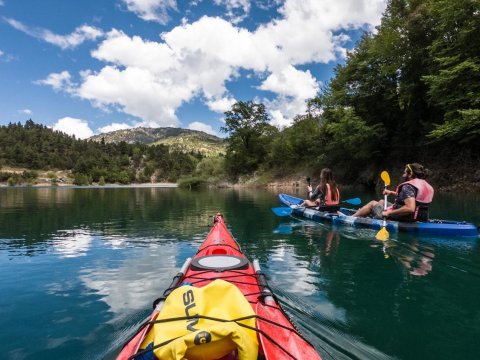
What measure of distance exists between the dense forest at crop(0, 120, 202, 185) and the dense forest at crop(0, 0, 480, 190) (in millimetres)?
63485

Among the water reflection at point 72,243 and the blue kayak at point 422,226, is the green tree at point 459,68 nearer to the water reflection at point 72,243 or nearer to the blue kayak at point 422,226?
the blue kayak at point 422,226

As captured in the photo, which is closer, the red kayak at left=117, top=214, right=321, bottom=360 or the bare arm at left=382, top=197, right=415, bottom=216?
the red kayak at left=117, top=214, right=321, bottom=360

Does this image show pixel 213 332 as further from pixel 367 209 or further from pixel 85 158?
pixel 85 158

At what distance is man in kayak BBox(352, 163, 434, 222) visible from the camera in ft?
30.0

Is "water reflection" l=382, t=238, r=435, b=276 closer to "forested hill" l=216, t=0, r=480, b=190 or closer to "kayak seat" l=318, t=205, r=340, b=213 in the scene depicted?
"kayak seat" l=318, t=205, r=340, b=213

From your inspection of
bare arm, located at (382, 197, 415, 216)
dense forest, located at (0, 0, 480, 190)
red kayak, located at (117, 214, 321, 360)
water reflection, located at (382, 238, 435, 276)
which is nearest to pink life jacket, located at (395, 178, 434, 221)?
bare arm, located at (382, 197, 415, 216)

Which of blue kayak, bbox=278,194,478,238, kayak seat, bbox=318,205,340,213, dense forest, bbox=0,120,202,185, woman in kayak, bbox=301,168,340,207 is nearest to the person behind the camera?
blue kayak, bbox=278,194,478,238

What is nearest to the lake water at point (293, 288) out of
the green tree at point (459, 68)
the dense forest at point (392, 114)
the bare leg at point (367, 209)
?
the bare leg at point (367, 209)

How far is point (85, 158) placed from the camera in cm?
11681

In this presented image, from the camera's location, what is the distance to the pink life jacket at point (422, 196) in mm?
9148

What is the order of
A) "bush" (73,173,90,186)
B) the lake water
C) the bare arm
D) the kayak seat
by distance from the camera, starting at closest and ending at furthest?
the lake water < the bare arm < the kayak seat < "bush" (73,173,90,186)

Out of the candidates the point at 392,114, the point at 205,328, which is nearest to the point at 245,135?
the point at 392,114

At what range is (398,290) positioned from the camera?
18.4 feet

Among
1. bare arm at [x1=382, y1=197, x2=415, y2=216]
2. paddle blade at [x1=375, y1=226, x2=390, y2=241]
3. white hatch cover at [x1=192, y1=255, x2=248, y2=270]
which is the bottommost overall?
paddle blade at [x1=375, y1=226, x2=390, y2=241]
